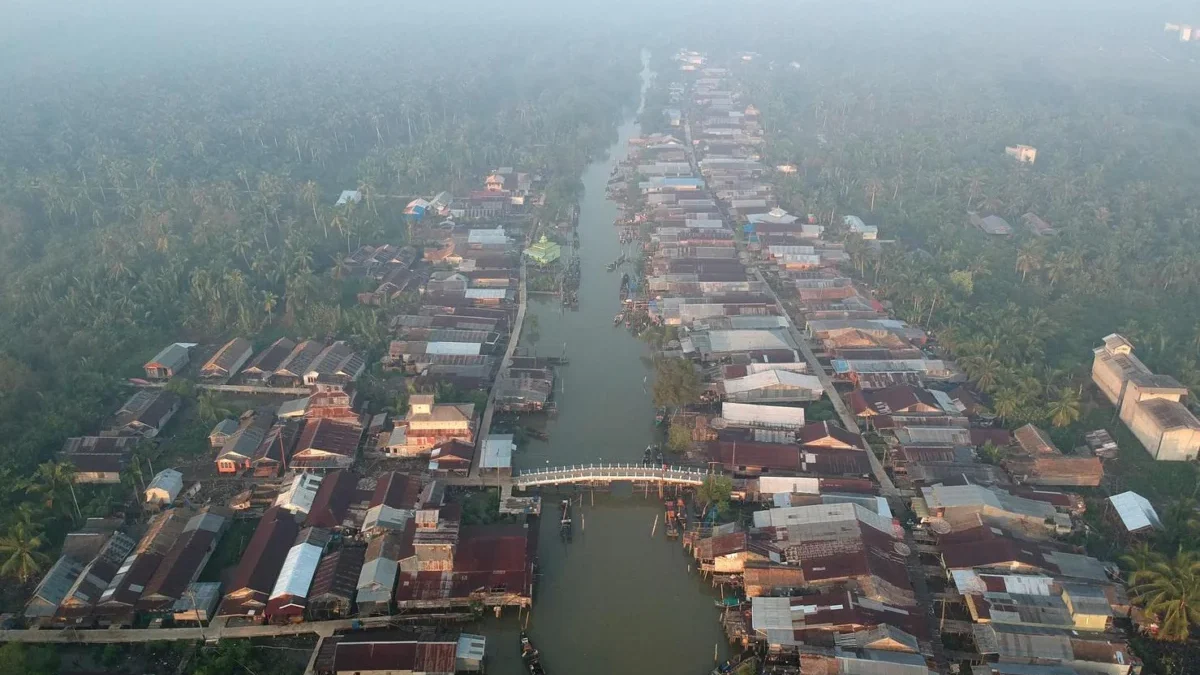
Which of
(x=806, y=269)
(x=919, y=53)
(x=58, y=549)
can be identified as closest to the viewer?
(x=58, y=549)

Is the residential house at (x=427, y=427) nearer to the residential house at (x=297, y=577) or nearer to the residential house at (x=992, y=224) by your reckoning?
the residential house at (x=297, y=577)

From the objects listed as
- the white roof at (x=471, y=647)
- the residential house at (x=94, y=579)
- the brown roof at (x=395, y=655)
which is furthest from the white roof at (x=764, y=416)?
the residential house at (x=94, y=579)

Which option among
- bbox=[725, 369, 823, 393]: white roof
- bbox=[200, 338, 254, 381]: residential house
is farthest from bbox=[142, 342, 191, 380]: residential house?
bbox=[725, 369, 823, 393]: white roof

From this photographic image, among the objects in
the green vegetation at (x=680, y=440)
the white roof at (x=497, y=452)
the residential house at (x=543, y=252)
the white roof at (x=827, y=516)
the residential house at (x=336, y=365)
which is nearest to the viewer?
the white roof at (x=827, y=516)

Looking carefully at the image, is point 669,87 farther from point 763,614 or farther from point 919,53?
point 763,614

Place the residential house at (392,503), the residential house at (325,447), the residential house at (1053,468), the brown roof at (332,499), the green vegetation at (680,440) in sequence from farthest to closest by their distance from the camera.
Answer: the green vegetation at (680,440) < the residential house at (325,447) < the residential house at (1053,468) < the brown roof at (332,499) < the residential house at (392,503)

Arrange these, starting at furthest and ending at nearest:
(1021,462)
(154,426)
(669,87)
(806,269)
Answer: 1. (669,87)
2. (806,269)
3. (154,426)
4. (1021,462)

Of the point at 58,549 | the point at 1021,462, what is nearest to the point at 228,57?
the point at 58,549

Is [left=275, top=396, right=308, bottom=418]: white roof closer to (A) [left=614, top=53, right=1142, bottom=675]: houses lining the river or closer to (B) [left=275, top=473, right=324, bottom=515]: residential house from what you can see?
(B) [left=275, top=473, right=324, bottom=515]: residential house

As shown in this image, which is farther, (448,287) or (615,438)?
(448,287)
